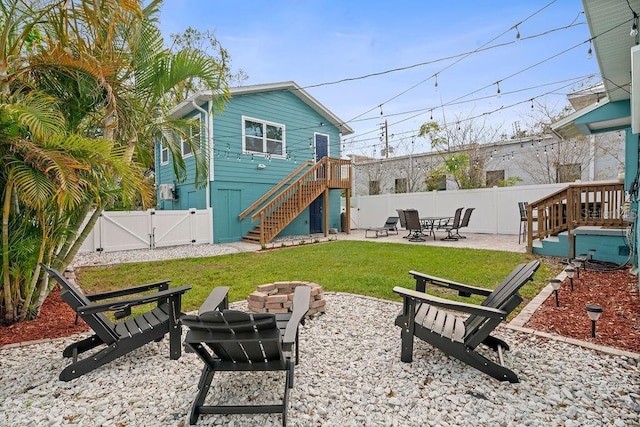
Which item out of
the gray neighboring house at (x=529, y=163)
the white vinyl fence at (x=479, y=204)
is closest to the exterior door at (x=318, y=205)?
the white vinyl fence at (x=479, y=204)

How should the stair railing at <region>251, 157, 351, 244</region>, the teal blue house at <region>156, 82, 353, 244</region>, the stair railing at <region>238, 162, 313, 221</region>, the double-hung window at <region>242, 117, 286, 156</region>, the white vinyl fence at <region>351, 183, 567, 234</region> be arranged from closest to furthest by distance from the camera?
the stair railing at <region>251, 157, 351, 244</region>
the teal blue house at <region>156, 82, 353, 244</region>
the white vinyl fence at <region>351, 183, 567, 234</region>
the stair railing at <region>238, 162, 313, 221</region>
the double-hung window at <region>242, 117, 286, 156</region>

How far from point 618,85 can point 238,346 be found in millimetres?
→ 6849

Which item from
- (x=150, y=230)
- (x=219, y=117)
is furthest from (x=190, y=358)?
(x=219, y=117)

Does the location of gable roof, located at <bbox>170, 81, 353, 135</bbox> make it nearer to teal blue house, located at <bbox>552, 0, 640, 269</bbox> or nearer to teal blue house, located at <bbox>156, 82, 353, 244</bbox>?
teal blue house, located at <bbox>156, 82, 353, 244</bbox>

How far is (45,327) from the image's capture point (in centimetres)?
349

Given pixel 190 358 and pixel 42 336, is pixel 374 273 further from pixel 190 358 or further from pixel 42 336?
pixel 42 336

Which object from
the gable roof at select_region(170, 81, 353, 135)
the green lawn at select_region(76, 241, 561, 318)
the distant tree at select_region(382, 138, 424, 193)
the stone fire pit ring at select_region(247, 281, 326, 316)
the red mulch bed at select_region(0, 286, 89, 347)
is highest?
the gable roof at select_region(170, 81, 353, 135)

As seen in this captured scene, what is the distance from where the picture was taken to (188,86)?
5.36 metres

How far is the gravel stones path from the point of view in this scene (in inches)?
81.1

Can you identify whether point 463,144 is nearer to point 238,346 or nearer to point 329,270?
point 329,270

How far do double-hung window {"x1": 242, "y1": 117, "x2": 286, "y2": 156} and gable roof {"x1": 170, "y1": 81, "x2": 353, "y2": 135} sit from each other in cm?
104

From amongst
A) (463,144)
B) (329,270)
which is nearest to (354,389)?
(329,270)

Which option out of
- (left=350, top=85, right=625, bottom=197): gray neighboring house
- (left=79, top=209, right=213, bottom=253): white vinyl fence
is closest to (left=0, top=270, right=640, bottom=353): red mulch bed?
(left=79, top=209, right=213, bottom=253): white vinyl fence

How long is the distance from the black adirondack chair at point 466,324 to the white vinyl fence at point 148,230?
9346 millimetres
